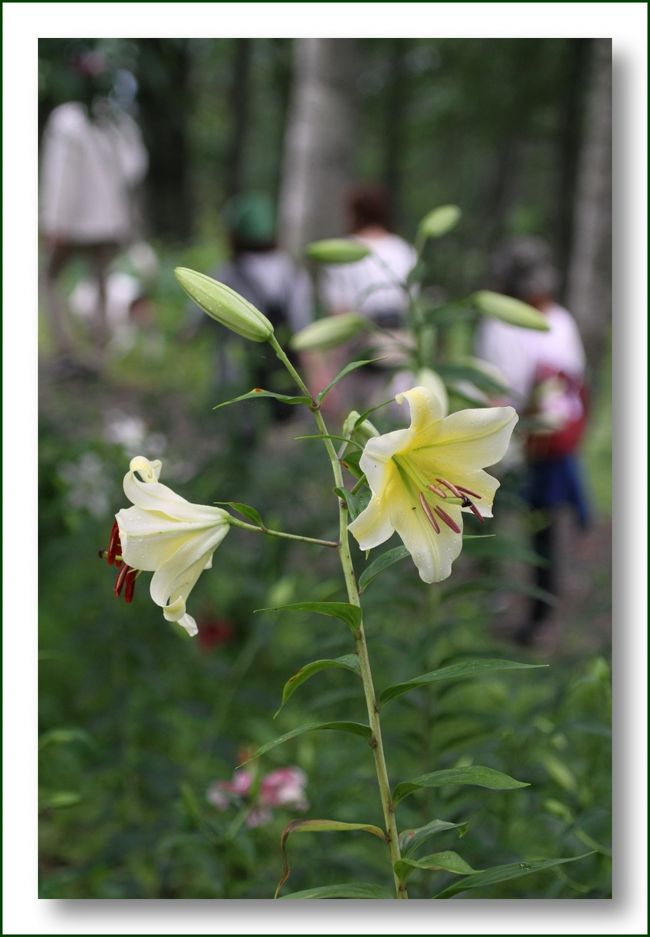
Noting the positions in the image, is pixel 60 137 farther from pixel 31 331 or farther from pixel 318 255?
pixel 318 255

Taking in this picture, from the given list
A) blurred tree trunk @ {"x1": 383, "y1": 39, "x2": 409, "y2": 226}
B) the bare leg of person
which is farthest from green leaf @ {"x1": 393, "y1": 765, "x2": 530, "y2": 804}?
blurred tree trunk @ {"x1": 383, "y1": 39, "x2": 409, "y2": 226}

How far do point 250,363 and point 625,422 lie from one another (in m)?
0.61

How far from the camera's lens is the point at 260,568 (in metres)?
1.71

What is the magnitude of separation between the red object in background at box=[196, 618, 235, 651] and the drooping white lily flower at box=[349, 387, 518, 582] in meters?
1.17

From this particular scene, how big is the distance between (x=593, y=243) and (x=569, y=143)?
1.20 m

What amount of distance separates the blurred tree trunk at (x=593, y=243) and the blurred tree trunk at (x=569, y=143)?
6.4 inches

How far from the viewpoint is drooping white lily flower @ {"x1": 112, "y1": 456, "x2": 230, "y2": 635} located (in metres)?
0.60

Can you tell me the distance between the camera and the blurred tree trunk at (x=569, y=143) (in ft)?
8.09

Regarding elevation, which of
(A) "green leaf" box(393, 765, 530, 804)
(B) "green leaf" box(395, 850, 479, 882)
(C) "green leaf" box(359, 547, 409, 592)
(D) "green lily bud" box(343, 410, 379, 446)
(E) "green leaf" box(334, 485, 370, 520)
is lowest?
(B) "green leaf" box(395, 850, 479, 882)

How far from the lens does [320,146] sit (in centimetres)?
224

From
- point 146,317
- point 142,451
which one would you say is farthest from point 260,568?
point 146,317

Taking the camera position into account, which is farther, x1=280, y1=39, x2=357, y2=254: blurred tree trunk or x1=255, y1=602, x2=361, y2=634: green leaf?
x1=280, y1=39, x2=357, y2=254: blurred tree trunk

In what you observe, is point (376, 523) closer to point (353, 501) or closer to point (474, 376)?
point (353, 501)

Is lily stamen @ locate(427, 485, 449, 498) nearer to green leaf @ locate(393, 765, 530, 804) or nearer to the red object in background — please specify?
green leaf @ locate(393, 765, 530, 804)
